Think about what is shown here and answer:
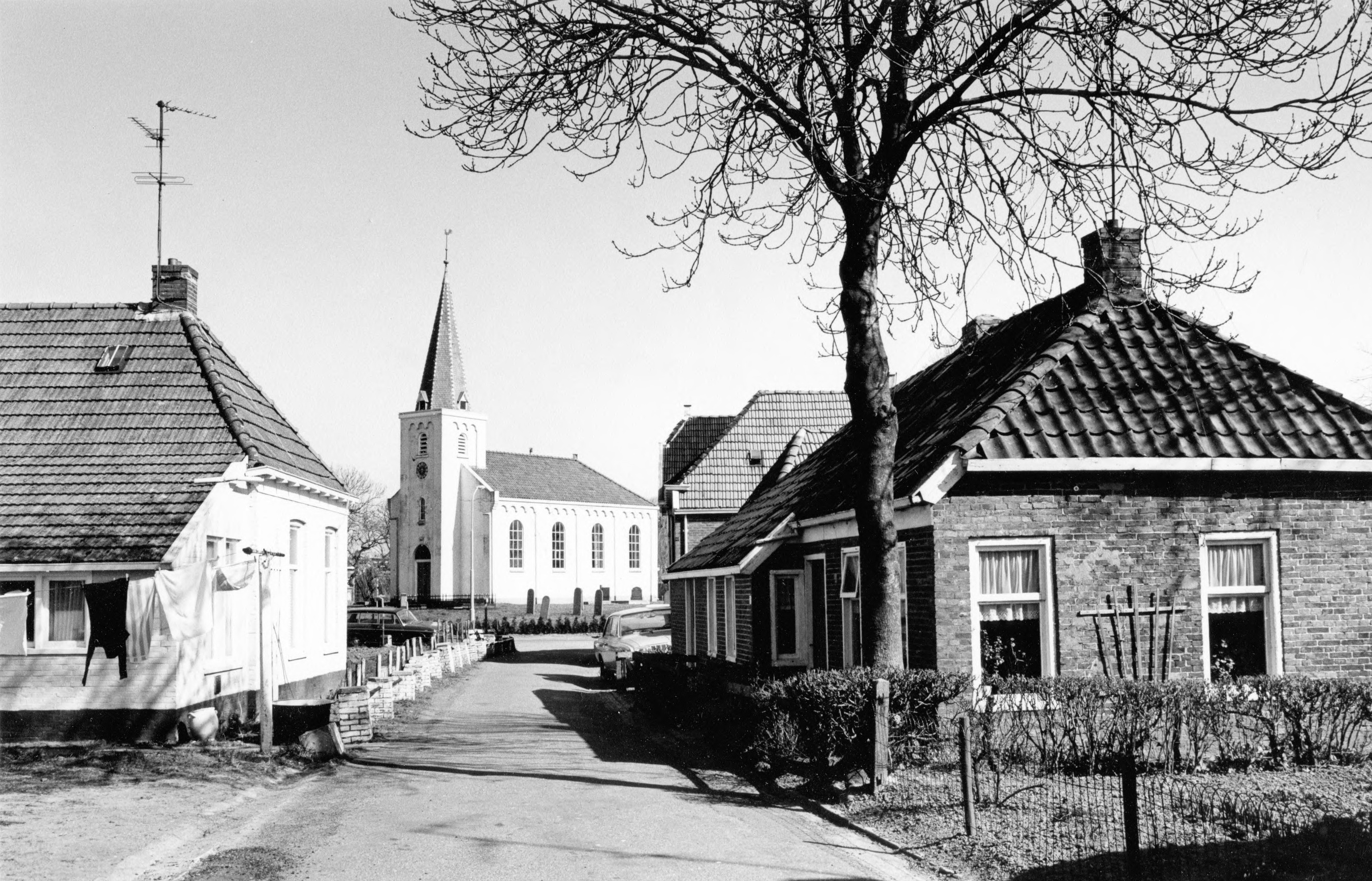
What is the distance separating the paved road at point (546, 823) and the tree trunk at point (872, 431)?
6.95 feet

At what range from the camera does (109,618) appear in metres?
15.5

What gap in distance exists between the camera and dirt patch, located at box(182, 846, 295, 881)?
891cm

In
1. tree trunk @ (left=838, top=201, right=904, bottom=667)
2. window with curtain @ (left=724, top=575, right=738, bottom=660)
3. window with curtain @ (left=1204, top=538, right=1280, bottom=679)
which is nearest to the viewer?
tree trunk @ (left=838, top=201, right=904, bottom=667)

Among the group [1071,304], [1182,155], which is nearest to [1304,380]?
[1071,304]

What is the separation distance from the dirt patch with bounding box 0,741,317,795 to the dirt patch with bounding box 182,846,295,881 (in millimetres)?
3835

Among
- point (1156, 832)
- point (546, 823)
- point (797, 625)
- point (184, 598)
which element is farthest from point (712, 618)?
point (1156, 832)

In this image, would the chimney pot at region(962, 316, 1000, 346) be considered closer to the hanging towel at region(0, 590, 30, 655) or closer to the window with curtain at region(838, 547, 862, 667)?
the window with curtain at region(838, 547, 862, 667)

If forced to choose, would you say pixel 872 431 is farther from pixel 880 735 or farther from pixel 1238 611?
pixel 1238 611

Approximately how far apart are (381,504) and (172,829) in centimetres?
9661

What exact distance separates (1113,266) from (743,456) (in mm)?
27426

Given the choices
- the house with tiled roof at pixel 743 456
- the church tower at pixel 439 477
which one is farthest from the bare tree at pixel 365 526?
the house with tiled roof at pixel 743 456

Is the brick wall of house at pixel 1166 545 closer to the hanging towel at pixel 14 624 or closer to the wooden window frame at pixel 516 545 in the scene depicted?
the hanging towel at pixel 14 624

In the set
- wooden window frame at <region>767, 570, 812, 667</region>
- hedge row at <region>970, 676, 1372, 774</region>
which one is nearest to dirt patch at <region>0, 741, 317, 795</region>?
wooden window frame at <region>767, 570, 812, 667</region>

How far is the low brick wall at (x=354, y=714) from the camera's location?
16.5 m
